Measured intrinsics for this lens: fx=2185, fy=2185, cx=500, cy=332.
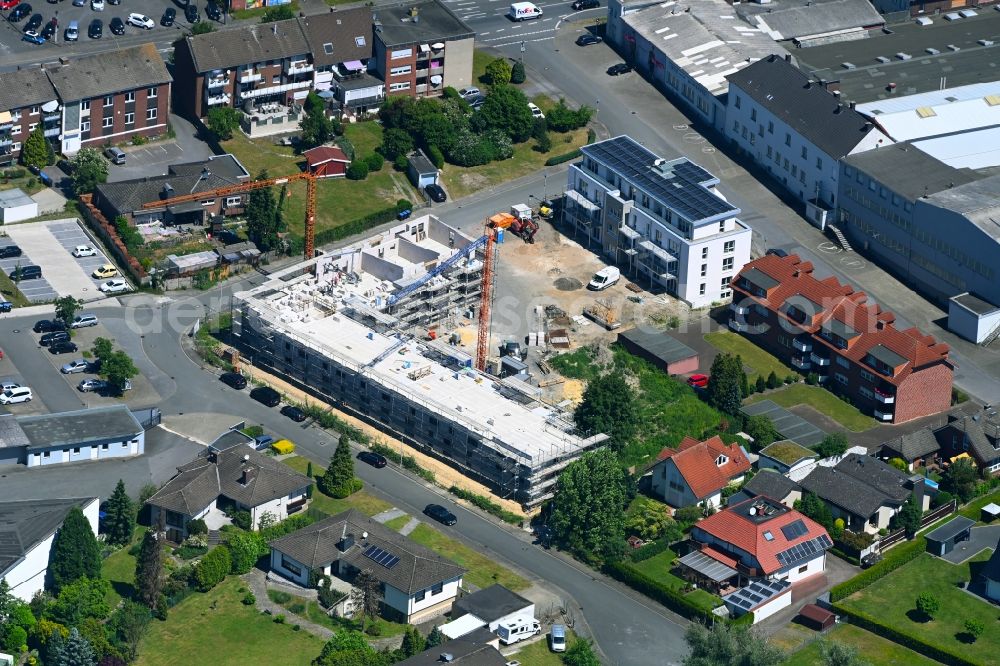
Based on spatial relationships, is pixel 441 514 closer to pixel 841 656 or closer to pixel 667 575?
pixel 667 575

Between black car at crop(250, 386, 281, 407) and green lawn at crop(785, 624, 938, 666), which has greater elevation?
black car at crop(250, 386, 281, 407)

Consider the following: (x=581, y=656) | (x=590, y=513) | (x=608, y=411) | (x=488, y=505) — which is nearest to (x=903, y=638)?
(x=581, y=656)

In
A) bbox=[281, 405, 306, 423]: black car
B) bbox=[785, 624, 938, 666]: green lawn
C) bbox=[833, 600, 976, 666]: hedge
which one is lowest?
bbox=[785, 624, 938, 666]: green lawn

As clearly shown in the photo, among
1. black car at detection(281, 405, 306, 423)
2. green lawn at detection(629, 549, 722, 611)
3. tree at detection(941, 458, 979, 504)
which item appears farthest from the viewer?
black car at detection(281, 405, 306, 423)

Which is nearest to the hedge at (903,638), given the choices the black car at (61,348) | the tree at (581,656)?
the tree at (581,656)

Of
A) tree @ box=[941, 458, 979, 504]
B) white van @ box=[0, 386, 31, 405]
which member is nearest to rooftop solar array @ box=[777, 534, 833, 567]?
tree @ box=[941, 458, 979, 504]

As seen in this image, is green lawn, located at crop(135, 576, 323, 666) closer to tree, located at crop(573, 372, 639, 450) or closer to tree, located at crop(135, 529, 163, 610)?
tree, located at crop(135, 529, 163, 610)

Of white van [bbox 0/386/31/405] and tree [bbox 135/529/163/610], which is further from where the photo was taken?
white van [bbox 0/386/31/405]

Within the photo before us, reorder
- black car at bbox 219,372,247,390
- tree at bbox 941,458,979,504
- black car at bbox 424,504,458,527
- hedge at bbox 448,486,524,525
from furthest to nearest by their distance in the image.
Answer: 1. black car at bbox 219,372,247,390
2. tree at bbox 941,458,979,504
3. hedge at bbox 448,486,524,525
4. black car at bbox 424,504,458,527
